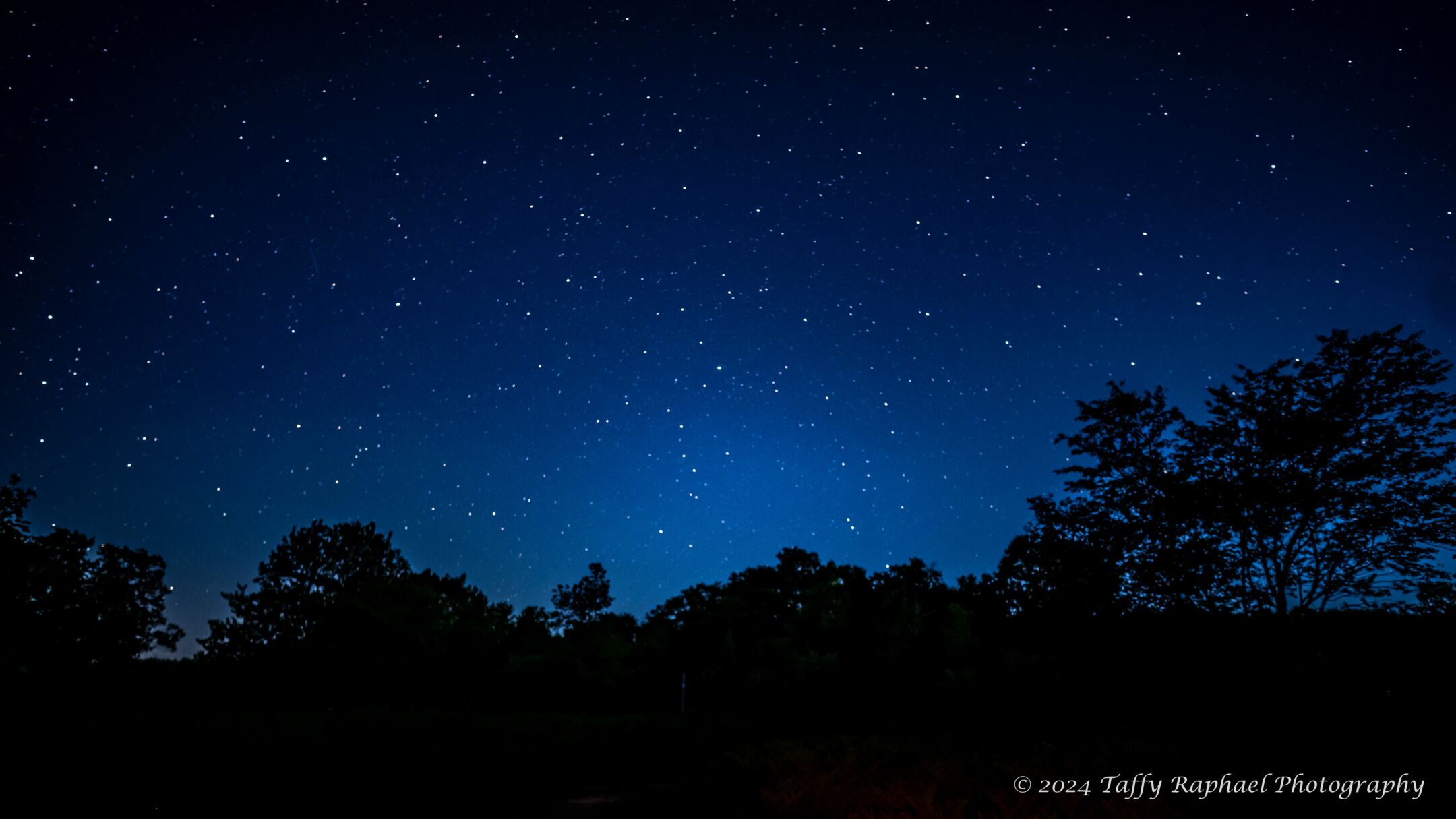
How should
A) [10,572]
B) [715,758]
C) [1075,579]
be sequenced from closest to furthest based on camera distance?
1. [715,758]
2. [1075,579]
3. [10,572]

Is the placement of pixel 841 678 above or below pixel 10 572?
below

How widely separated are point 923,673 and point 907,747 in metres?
15.7

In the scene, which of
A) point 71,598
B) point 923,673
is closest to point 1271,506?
point 923,673

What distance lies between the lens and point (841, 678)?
24.2 meters

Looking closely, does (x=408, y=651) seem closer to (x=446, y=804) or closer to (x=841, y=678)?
(x=841, y=678)

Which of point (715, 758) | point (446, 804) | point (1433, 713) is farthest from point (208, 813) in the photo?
point (1433, 713)

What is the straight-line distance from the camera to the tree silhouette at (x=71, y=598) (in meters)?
17.3

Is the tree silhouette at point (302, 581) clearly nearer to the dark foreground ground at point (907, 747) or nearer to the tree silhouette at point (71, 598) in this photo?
the tree silhouette at point (71, 598)

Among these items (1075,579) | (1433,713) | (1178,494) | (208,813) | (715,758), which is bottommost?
(715,758)

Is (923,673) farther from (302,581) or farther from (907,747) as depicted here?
(302,581)

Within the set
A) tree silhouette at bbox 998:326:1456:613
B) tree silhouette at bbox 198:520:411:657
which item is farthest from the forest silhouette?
tree silhouette at bbox 198:520:411:657

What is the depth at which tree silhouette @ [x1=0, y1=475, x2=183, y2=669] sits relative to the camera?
56.9 feet

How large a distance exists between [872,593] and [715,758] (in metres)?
22.8

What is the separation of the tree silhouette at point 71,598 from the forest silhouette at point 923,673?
0.14 m
